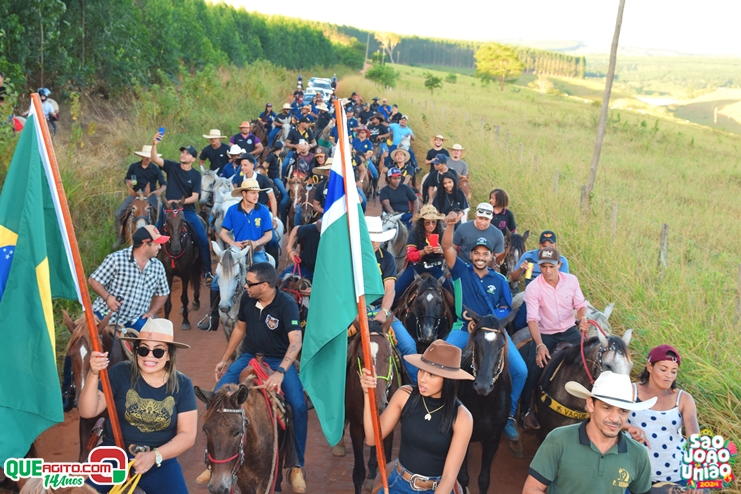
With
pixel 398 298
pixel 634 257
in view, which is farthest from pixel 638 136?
pixel 398 298

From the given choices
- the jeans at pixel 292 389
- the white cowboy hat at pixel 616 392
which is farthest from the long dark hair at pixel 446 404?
the jeans at pixel 292 389

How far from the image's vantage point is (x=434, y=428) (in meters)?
4.42

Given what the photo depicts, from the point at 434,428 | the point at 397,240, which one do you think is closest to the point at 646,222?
the point at 397,240

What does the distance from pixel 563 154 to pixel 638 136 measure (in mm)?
13007

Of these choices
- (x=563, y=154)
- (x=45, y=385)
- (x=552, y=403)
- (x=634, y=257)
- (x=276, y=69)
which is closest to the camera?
(x=45, y=385)

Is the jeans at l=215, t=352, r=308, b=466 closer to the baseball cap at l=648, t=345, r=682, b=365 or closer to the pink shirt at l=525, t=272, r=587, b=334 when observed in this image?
the pink shirt at l=525, t=272, r=587, b=334

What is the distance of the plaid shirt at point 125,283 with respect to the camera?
6891 mm

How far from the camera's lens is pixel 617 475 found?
4027 millimetres

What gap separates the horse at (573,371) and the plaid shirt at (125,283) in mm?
4325

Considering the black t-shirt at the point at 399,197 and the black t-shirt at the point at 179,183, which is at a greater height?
the black t-shirt at the point at 179,183

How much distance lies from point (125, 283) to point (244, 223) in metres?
2.81

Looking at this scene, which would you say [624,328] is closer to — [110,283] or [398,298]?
[398,298]

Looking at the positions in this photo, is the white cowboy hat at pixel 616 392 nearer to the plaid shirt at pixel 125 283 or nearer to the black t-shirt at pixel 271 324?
→ the black t-shirt at pixel 271 324

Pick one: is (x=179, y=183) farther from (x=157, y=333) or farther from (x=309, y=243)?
(x=157, y=333)
